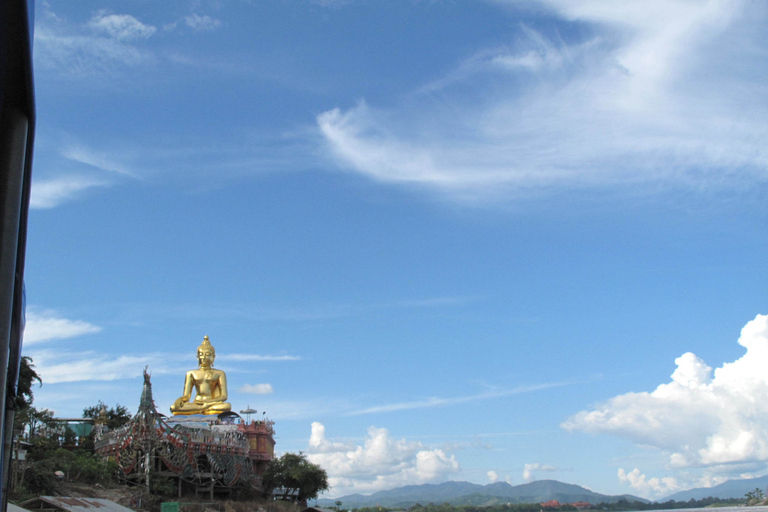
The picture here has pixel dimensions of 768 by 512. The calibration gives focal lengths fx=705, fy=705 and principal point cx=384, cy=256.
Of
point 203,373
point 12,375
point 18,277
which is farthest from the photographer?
point 203,373

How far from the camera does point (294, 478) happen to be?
4675 centimetres

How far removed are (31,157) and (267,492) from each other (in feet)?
145

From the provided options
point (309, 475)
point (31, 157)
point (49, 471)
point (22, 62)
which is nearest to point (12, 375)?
point (31, 157)

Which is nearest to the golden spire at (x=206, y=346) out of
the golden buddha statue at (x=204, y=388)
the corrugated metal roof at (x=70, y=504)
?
the golden buddha statue at (x=204, y=388)

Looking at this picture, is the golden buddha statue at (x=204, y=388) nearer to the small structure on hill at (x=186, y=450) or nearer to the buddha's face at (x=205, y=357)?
the buddha's face at (x=205, y=357)

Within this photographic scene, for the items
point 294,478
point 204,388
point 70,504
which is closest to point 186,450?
point 294,478

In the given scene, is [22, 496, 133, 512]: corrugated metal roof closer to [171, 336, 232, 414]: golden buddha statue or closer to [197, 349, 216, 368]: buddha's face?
[171, 336, 232, 414]: golden buddha statue

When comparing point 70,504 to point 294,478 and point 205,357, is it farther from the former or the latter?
point 205,357

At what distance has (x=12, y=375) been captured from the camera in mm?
12453

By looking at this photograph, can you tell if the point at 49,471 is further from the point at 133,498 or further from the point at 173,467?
the point at 173,467

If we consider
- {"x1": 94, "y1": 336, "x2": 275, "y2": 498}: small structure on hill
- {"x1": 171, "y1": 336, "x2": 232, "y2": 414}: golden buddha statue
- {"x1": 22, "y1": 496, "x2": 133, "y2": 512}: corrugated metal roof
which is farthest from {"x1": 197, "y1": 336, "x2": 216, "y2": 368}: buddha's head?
{"x1": 22, "y1": 496, "x2": 133, "y2": 512}: corrugated metal roof

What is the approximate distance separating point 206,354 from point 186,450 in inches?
656

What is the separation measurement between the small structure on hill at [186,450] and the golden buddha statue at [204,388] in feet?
7.65

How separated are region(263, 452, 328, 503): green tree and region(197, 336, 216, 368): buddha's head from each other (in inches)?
440
